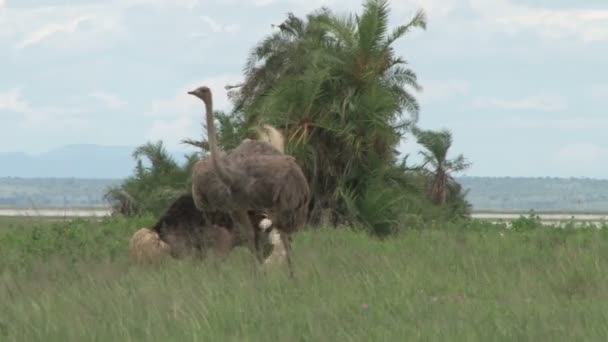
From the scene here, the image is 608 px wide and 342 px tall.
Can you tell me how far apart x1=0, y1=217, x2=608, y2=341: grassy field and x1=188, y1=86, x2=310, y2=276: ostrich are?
511 millimetres

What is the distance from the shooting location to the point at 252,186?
13031mm

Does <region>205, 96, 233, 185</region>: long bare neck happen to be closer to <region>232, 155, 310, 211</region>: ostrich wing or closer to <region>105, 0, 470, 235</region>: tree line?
<region>232, 155, 310, 211</region>: ostrich wing

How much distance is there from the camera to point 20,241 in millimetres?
16547

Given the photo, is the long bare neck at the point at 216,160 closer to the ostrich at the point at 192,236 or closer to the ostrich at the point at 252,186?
the ostrich at the point at 252,186

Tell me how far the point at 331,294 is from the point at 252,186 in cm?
330

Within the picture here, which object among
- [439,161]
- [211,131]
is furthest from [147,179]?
[211,131]

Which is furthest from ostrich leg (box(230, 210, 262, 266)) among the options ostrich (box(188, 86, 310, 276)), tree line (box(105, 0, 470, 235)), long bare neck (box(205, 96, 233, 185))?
tree line (box(105, 0, 470, 235))

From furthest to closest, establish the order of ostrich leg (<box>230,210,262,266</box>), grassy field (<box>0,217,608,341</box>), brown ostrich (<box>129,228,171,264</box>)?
1. brown ostrich (<box>129,228,171,264</box>)
2. ostrich leg (<box>230,210,262,266</box>)
3. grassy field (<box>0,217,608,341</box>)

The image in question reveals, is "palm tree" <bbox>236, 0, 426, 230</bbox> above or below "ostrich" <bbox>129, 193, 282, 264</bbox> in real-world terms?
above

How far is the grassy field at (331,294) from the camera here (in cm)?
811

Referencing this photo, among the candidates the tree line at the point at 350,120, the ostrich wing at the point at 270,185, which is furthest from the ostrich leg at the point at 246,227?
the tree line at the point at 350,120

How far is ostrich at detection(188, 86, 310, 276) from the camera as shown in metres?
13.0

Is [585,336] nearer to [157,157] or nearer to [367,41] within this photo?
Result: [367,41]

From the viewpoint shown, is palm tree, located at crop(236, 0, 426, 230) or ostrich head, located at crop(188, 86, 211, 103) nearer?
ostrich head, located at crop(188, 86, 211, 103)
